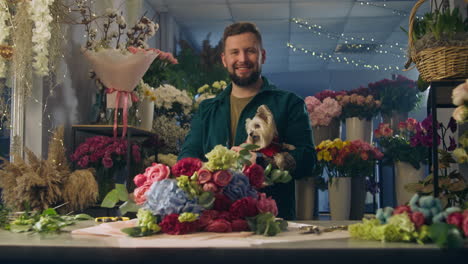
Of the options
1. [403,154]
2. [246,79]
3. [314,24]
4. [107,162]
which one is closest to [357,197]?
[403,154]

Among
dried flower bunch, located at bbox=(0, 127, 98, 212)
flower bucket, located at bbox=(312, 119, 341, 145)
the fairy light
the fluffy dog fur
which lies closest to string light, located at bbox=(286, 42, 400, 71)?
the fairy light

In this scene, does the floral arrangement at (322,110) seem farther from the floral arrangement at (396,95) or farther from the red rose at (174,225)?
the red rose at (174,225)

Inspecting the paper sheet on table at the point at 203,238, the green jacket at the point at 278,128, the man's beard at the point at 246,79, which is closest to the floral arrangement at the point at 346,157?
the green jacket at the point at 278,128

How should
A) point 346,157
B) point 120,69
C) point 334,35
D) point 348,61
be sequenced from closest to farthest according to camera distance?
point 120,69 → point 346,157 → point 334,35 → point 348,61

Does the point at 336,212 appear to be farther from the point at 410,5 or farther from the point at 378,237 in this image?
Result: the point at 410,5

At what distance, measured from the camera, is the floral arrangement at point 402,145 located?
14.7ft

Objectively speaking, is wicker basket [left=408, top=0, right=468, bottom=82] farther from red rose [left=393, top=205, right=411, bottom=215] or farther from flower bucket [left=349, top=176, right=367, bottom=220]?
flower bucket [left=349, top=176, right=367, bottom=220]

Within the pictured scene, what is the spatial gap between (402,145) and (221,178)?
137 inches

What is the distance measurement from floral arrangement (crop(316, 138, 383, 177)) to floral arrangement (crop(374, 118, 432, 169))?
26cm

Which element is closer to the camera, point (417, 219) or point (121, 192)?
point (417, 219)

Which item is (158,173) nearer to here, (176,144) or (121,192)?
(121,192)

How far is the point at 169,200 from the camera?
134 cm

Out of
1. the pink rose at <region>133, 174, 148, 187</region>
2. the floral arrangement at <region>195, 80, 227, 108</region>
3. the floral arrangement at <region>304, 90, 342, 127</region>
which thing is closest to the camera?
the pink rose at <region>133, 174, 148, 187</region>

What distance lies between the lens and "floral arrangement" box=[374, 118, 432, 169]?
4469 millimetres
